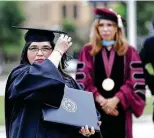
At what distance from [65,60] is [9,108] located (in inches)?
20.5

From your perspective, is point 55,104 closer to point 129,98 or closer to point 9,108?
point 9,108

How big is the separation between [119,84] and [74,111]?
200cm

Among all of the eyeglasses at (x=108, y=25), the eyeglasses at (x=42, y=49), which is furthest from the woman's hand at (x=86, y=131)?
the eyeglasses at (x=108, y=25)

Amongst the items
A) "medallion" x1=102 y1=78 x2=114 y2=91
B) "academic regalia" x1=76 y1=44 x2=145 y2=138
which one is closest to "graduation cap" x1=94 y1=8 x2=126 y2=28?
"academic regalia" x1=76 y1=44 x2=145 y2=138

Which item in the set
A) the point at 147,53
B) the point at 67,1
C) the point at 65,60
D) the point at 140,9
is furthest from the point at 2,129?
the point at 67,1

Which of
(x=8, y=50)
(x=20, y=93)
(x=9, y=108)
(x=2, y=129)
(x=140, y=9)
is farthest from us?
(x=140, y=9)

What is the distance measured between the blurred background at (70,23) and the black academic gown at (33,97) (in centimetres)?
174

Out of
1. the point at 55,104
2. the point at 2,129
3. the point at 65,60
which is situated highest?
the point at 65,60

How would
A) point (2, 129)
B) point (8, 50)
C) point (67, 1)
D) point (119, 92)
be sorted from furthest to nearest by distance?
1. point (67, 1)
2. point (8, 50)
3. point (2, 129)
4. point (119, 92)

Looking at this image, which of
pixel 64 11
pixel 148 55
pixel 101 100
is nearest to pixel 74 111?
pixel 101 100

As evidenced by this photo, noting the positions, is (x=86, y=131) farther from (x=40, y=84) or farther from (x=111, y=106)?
(x=111, y=106)

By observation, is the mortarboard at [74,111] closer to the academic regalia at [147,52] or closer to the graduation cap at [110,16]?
the graduation cap at [110,16]

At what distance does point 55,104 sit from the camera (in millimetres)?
3533

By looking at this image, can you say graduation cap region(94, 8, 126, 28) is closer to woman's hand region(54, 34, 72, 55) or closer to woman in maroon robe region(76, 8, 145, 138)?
woman in maroon robe region(76, 8, 145, 138)
